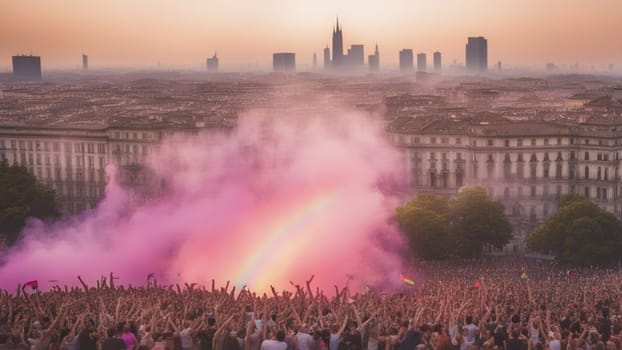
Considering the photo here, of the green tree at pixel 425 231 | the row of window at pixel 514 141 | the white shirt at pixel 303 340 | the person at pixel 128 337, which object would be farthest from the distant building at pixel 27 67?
the white shirt at pixel 303 340

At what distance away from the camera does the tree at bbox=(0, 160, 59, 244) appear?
246 feet

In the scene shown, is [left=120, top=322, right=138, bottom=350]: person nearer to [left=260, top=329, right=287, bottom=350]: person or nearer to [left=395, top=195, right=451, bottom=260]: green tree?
[left=260, top=329, right=287, bottom=350]: person

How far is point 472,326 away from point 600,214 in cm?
5090

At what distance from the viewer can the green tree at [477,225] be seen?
247 feet

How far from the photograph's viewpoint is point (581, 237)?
6981 cm

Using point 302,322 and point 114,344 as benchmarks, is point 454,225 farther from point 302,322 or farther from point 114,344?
point 114,344

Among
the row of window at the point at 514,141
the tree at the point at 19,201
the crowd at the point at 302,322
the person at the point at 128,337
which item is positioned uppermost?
the person at the point at 128,337

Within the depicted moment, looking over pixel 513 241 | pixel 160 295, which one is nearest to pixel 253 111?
pixel 513 241

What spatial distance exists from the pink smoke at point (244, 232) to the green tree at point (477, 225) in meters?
5.22

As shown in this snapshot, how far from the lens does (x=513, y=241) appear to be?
86.4 meters

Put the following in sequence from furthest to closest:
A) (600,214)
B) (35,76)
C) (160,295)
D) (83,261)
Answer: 1. (35,76)
2. (600,214)
3. (83,261)
4. (160,295)

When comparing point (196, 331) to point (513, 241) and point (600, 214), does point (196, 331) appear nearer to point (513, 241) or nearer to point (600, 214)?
point (600, 214)

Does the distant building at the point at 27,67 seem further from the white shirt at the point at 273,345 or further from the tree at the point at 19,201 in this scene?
the white shirt at the point at 273,345

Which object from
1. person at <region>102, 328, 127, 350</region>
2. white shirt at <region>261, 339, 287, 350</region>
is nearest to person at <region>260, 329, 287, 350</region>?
white shirt at <region>261, 339, 287, 350</region>
